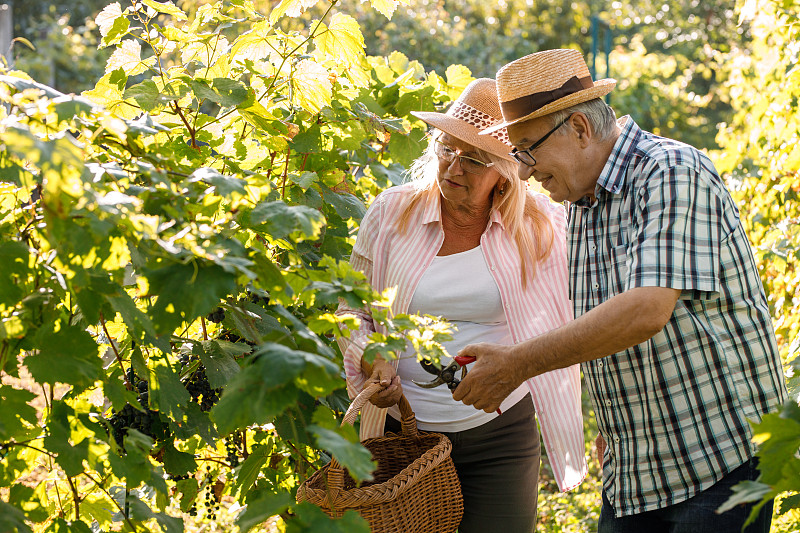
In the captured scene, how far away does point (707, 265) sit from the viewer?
1854mm

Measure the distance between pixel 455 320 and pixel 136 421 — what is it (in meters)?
1.03

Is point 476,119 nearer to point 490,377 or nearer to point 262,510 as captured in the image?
point 490,377

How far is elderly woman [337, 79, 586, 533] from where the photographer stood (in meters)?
2.52

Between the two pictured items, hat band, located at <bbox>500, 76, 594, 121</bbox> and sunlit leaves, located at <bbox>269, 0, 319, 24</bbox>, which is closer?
hat band, located at <bbox>500, 76, 594, 121</bbox>

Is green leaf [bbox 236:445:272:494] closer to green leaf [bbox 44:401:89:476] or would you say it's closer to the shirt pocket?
green leaf [bbox 44:401:89:476]

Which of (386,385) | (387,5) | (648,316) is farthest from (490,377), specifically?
(387,5)

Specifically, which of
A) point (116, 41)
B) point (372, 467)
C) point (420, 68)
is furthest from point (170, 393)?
point (420, 68)

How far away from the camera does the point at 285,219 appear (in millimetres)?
1506

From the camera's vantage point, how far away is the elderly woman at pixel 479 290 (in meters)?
2.52

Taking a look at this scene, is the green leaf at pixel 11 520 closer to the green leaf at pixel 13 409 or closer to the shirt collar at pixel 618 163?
the green leaf at pixel 13 409

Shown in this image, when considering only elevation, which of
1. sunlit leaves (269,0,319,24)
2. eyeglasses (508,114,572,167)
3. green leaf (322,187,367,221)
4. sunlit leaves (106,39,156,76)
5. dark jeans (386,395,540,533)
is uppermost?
sunlit leaves (269,0,319,24)

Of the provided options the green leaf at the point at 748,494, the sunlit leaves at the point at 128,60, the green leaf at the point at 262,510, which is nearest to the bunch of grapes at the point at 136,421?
the green leaf at the point at 262,510

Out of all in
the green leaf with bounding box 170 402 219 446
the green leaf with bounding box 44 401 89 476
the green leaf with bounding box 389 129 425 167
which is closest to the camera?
the green leaf with bounding box 44 401 89 476

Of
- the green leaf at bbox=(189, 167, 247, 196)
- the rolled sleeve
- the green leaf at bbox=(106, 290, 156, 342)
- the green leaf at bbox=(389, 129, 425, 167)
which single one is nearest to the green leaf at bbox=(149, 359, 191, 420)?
the green leaf at bbox=(106, 290, 156, 342)
